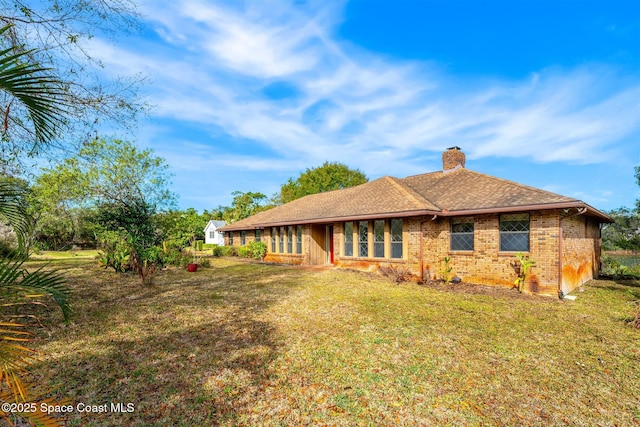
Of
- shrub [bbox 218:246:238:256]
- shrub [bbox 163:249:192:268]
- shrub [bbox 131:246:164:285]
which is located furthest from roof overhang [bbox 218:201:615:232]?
shrub [bbox 218:246:238:256]

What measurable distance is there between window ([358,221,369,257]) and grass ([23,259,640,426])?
5392mm

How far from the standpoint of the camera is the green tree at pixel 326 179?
44153 mm

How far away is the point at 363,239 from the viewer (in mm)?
14211

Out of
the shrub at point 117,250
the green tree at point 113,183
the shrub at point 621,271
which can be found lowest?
the shrub at point 621,271

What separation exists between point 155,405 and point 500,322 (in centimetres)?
676

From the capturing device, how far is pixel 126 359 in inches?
189

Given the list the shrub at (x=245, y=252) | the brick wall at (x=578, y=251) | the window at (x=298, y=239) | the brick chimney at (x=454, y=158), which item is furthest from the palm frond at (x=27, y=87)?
the shrub at (x=245, y=252)

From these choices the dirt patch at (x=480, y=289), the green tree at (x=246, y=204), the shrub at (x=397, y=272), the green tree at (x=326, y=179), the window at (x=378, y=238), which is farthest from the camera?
the green tree at (x=246, y=204)

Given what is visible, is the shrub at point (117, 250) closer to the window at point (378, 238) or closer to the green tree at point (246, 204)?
the window at point (378, 238)

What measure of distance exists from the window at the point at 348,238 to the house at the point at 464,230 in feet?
0.16

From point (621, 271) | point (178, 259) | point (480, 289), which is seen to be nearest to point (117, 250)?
point (178, 259)

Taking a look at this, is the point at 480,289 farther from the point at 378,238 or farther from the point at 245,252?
the point at 245,252

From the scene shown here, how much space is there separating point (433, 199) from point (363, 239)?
3596 mm

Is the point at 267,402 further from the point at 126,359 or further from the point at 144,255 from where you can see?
the point at 144,255
